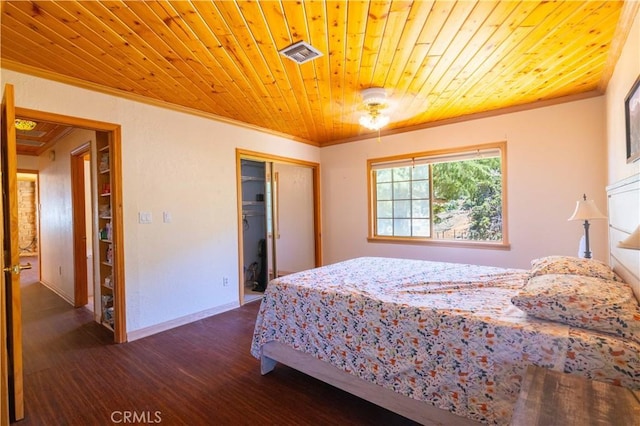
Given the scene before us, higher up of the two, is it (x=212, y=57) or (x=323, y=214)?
(x=212, y=57)

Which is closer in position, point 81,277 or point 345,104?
point 345,104

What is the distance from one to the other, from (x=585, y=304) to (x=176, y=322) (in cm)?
358

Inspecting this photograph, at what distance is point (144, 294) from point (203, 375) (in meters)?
1.25

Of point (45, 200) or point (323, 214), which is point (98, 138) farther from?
point (323, 214)

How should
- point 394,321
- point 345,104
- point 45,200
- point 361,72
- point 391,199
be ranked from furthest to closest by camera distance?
point 45,200
point 391,199
point 345,104
point 361,72
point 394,321

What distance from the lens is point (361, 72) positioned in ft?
8.67

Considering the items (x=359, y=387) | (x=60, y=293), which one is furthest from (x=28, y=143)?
(x=359, y=387)

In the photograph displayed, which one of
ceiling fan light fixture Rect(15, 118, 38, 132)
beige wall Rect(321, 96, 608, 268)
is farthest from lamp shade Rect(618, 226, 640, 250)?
ceiling fan light fixture Rect(15, 118, 38, 132)

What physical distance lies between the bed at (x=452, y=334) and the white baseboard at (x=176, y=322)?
4.96ft

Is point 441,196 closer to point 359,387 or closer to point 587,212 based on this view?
point 587,212

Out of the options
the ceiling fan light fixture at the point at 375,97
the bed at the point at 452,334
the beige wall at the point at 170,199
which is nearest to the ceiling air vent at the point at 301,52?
the ceiling fan light fixture at the point at 375,97

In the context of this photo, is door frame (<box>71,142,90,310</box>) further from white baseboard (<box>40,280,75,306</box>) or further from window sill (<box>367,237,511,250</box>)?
window sill (<box>367,237,511,250</box>)

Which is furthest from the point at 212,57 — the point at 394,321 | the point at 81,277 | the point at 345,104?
the point at 81,277

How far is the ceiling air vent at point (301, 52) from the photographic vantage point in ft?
7.06
